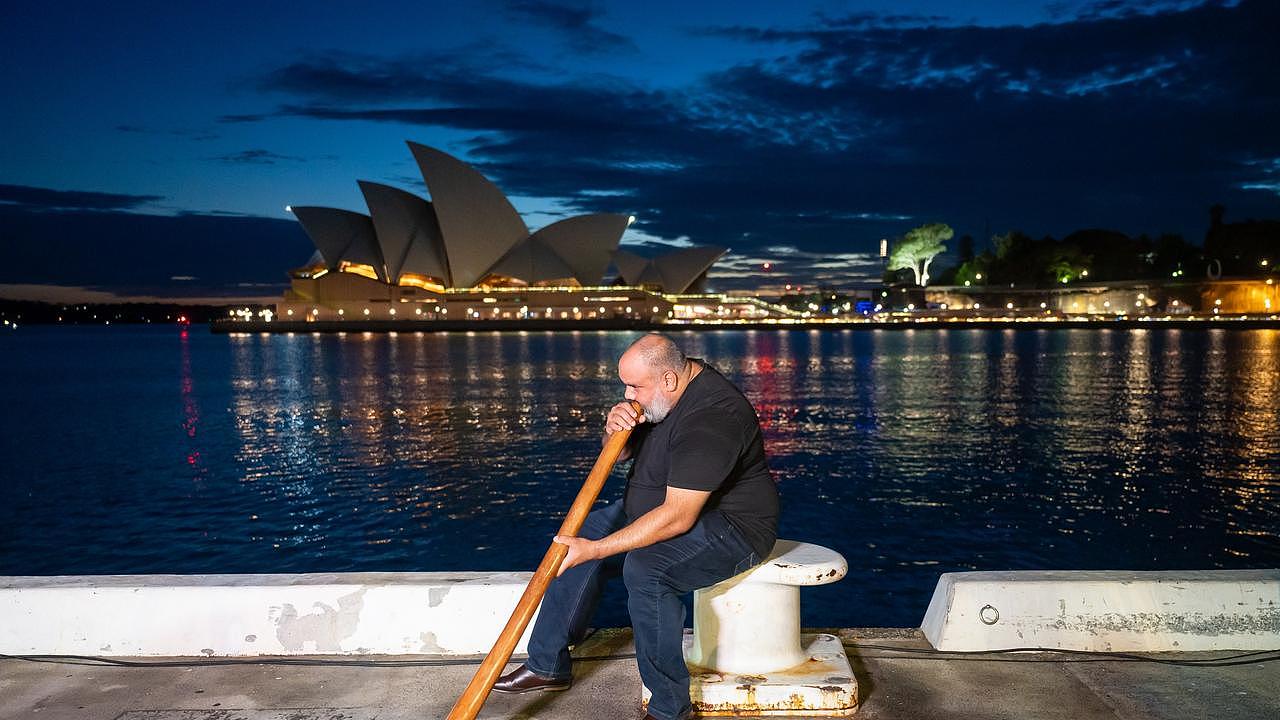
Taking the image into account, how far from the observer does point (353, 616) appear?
365 centimetres

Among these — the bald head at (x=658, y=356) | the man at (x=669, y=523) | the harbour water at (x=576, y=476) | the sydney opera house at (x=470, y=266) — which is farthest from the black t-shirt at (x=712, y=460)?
the sydney opera house at (x=470, y=266)

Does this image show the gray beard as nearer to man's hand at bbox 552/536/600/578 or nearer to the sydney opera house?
man's hand at bbox 552/536/600/578

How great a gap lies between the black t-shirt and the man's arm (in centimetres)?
4

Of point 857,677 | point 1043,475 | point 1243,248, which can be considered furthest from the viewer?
point 1243,248

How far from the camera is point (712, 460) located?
9.55 feet

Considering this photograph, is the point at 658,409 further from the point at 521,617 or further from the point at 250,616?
the point at 250,616

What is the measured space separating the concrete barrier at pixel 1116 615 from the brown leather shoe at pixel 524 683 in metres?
1.55

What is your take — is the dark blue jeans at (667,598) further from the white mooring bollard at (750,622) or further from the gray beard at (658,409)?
the gray beard at (658,409)

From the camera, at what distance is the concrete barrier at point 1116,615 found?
3.64m

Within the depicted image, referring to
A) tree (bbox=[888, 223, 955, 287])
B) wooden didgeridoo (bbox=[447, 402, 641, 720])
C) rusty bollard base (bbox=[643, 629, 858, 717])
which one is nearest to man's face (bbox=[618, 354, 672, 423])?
wooden didgeridoo (bbox=[447, 402, 641, 720])

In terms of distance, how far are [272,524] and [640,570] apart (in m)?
9.64

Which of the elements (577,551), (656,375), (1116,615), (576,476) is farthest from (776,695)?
(576,476)

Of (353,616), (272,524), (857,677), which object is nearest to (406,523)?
(272,524)

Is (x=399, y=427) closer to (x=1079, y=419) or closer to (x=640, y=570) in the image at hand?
(x=1079, y=419)
